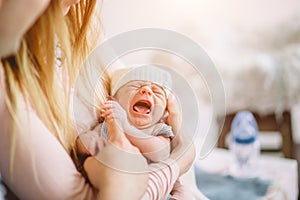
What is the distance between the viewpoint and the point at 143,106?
490 millimetres

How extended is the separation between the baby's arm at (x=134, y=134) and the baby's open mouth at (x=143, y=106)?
0.02m

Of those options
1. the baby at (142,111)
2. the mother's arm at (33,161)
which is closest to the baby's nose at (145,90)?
the baby at (142,111)

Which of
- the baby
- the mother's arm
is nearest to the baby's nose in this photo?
the baby

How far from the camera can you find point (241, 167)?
104 cm

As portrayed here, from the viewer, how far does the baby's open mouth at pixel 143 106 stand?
487mm

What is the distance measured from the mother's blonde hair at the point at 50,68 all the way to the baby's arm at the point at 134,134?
43mm

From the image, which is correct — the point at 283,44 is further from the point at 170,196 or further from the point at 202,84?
the point at 170,196

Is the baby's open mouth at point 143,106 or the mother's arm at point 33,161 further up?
the baby's open mouth at point 143,106

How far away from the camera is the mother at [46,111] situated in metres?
0.41

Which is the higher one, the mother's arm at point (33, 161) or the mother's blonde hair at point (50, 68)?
the mother's blonde hair at point (50, 68)

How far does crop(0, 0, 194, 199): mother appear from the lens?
16.1 inches

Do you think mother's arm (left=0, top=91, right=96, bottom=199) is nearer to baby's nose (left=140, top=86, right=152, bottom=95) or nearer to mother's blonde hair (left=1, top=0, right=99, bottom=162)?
mother's blonde hair (left=1, top=0, right=99, bottom=162)

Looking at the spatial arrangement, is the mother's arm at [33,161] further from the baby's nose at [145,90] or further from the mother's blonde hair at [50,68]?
the baby's nose at [145,90]

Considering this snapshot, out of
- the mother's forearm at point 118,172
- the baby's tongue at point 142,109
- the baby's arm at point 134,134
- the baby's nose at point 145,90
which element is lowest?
the mother's forearm at point 118,172
